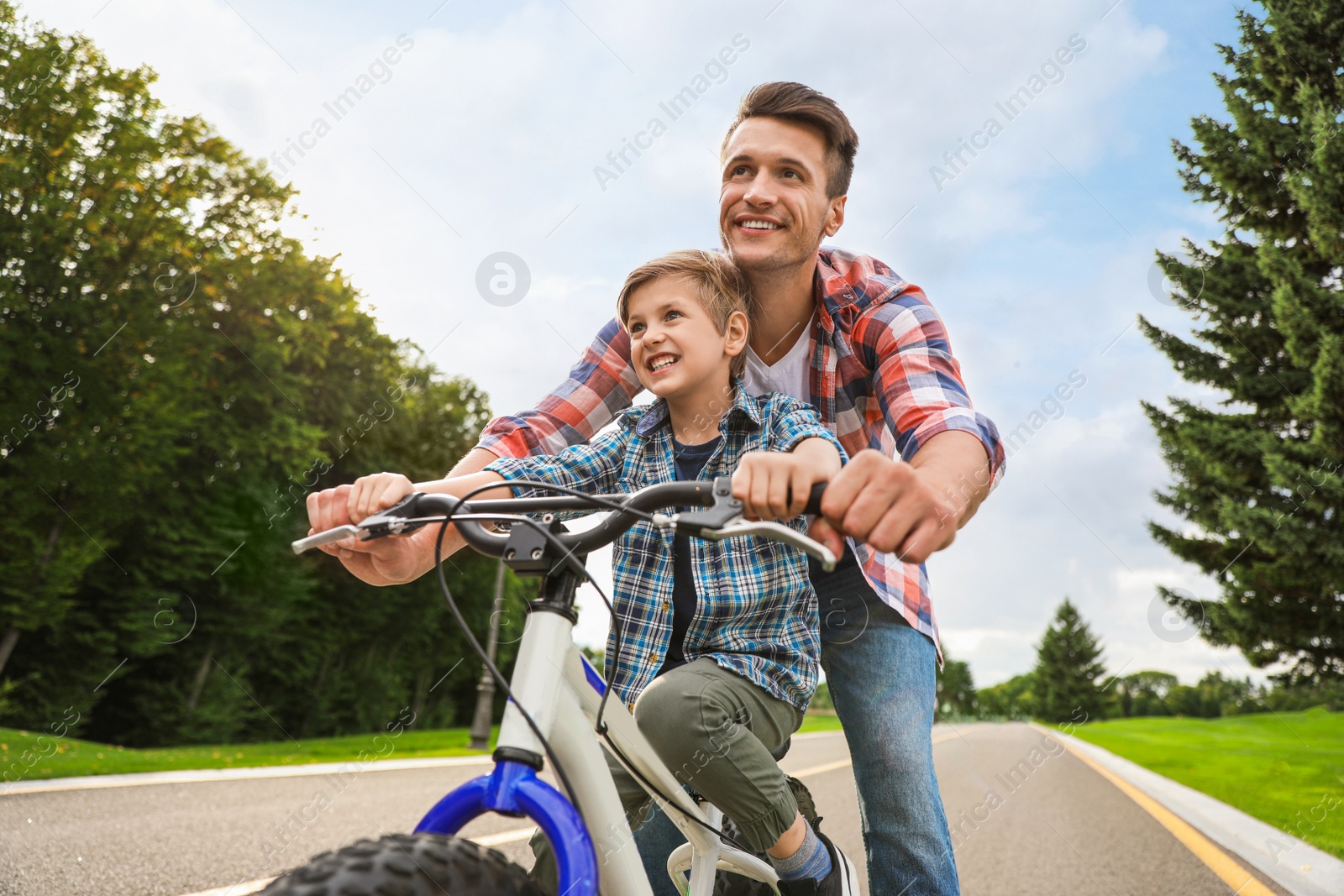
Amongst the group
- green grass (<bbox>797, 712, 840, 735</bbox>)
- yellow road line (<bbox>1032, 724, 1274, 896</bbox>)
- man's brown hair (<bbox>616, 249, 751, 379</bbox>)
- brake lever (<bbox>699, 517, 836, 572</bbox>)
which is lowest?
yellow road line (<bbox>1032, 724, 1274, 896</bbox>)

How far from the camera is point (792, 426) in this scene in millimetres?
2043

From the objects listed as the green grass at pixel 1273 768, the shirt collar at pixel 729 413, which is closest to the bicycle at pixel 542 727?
the shirt collar at pixel 729 413

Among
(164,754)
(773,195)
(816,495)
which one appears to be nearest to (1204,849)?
(773,195)

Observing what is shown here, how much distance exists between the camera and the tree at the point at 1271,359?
48.6 feet

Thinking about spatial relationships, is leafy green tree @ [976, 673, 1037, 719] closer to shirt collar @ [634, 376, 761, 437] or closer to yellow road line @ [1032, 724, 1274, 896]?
yellow road line @ [1032, 724, 1274, 896]

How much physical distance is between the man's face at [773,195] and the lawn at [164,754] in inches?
301

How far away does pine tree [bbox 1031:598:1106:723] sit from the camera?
282ft

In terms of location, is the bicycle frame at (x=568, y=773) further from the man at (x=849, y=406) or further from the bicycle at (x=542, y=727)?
the man at (x=849, y=406)

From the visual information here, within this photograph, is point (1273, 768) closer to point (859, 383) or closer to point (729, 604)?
point (859, 383)

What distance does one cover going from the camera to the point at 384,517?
1.50m

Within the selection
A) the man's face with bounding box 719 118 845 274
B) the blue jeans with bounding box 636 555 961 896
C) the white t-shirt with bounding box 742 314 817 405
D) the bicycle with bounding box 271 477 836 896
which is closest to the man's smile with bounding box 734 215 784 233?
the man's face with bounding box 719 118 845 274

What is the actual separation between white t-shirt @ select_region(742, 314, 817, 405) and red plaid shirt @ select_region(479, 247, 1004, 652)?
26 millimetres

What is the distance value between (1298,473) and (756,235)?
1532 centimetres

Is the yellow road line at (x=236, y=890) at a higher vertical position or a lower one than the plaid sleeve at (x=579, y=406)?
lower
